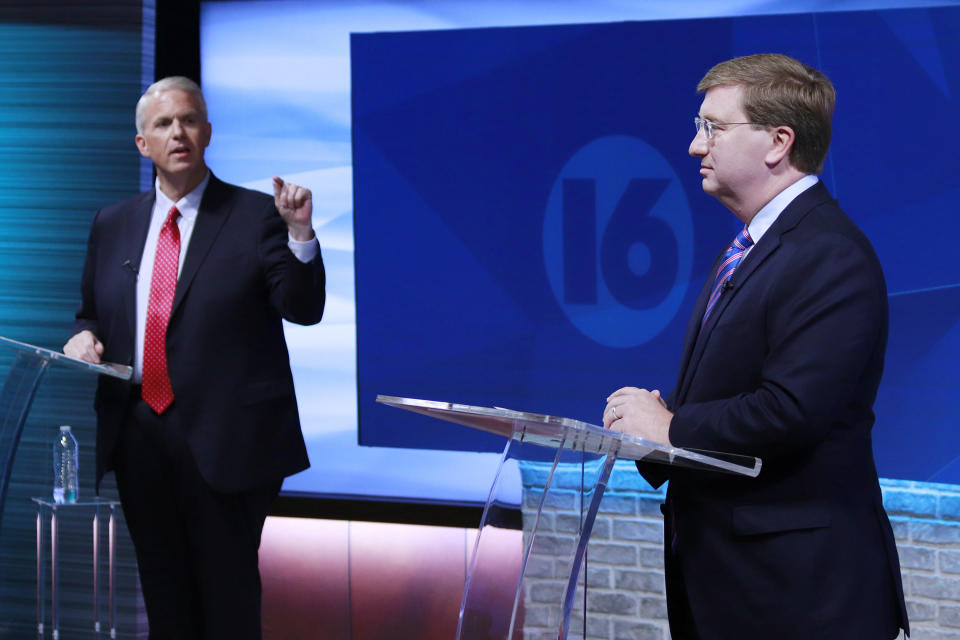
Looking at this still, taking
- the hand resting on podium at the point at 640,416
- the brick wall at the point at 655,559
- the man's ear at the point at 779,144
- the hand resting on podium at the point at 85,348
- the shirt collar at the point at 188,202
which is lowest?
the brick wall at the point at 655,559

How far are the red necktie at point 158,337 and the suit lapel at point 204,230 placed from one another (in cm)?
3

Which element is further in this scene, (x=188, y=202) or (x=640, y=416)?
(x=188, y=202)

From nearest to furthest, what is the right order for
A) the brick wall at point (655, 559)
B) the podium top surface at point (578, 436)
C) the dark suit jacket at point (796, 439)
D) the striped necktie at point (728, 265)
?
the podium top surface at point (578, 436) → the dark suit jacket at point (796, 439) → the striped necktie at point (728, 265) → the brick wall at point (655, 559)

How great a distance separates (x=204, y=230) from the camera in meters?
2.77

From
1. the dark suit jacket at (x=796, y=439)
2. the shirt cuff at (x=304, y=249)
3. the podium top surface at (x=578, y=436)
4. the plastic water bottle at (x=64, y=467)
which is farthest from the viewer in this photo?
the plastic water bottle at (x=64, y=467)

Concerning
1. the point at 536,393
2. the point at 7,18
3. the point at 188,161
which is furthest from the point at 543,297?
the point at 7,18

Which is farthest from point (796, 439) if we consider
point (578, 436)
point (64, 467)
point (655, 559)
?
point (64, 467)

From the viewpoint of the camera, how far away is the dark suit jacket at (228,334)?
2.66 metres

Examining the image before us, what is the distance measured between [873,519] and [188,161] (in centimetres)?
201

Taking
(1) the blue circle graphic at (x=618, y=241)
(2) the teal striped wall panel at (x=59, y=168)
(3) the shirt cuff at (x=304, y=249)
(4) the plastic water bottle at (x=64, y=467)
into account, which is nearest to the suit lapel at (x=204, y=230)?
(3) the shirt cuff at (x=304, y=249)

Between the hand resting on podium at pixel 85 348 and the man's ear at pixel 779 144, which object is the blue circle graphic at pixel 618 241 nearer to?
the hand resting on podium at pixel 85 348

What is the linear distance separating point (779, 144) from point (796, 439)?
20.7 inches

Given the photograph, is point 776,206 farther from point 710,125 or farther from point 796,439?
point 796,439

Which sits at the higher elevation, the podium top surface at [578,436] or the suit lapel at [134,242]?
the suit lapel at [134,242]
